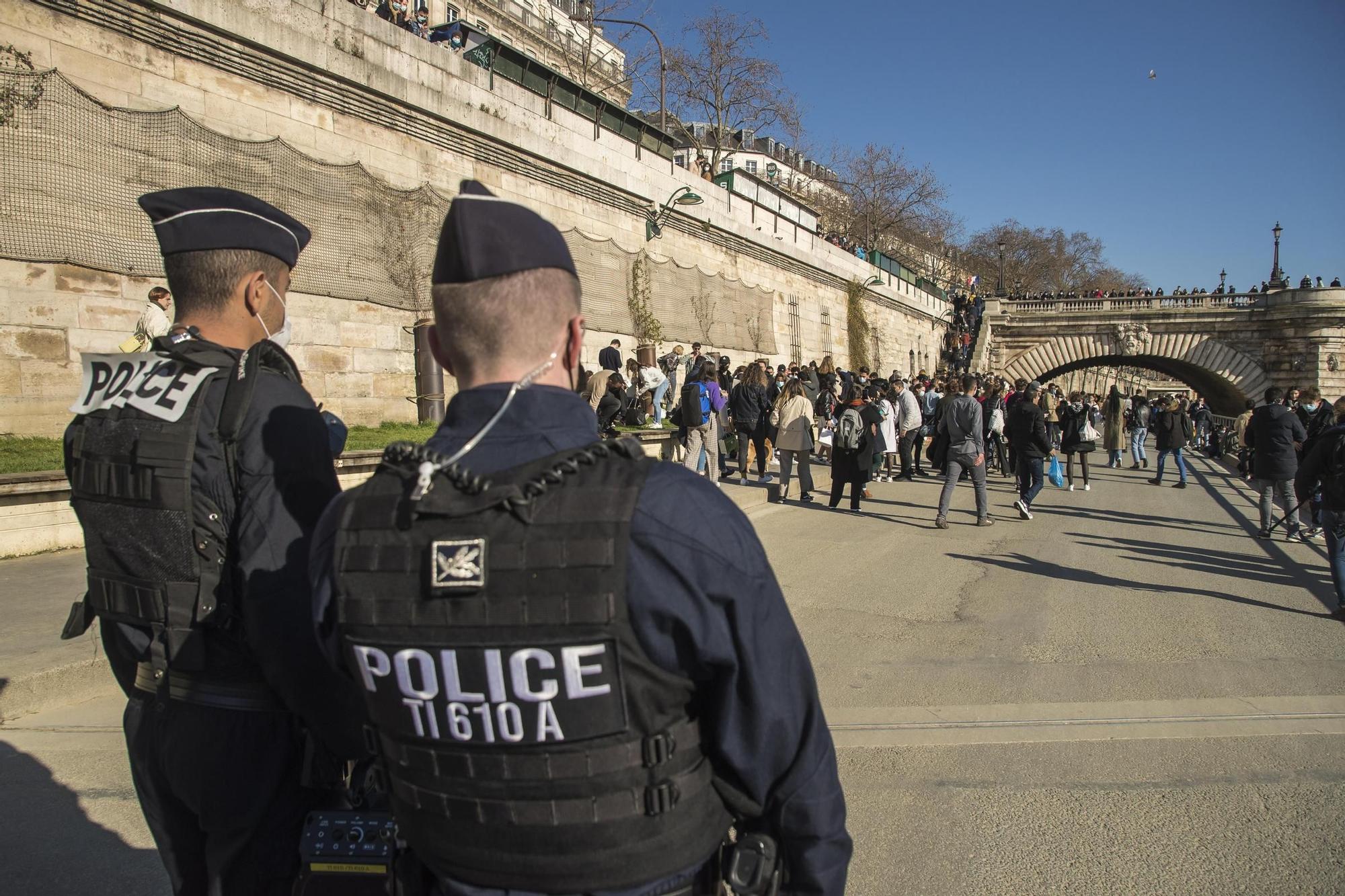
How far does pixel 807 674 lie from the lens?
4.88 feet

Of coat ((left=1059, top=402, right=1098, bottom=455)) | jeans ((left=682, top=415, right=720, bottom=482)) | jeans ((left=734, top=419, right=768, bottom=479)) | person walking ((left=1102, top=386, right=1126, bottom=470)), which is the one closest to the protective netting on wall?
jeans ((left=734, top=419, right=768, bottom=479))

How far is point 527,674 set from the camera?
1.36m

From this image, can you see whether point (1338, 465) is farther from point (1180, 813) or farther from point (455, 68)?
point (455, 68)

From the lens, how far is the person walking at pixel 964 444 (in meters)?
10.3

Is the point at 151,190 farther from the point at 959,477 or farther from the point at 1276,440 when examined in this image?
the point at 1276,440

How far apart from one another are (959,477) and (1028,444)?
1.47m

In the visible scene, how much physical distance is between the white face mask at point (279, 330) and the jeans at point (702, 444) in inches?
387

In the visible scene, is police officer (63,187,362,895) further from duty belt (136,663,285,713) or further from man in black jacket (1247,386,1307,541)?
man in black jacket (1247,386,1307,541)

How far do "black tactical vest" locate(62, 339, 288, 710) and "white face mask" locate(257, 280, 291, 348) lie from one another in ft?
0.73

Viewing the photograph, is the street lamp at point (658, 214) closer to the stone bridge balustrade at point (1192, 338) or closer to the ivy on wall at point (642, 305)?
the ivy on wall at point (642, 305)

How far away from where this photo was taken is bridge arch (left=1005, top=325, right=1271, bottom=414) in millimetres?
42969

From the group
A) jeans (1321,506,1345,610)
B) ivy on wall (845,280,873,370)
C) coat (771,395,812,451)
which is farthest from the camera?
ivy on wall (845,280,873,370)

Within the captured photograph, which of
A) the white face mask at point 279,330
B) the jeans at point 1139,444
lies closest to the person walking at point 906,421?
the jeans at point 1139,444

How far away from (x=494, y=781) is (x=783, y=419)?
35.4 feet
